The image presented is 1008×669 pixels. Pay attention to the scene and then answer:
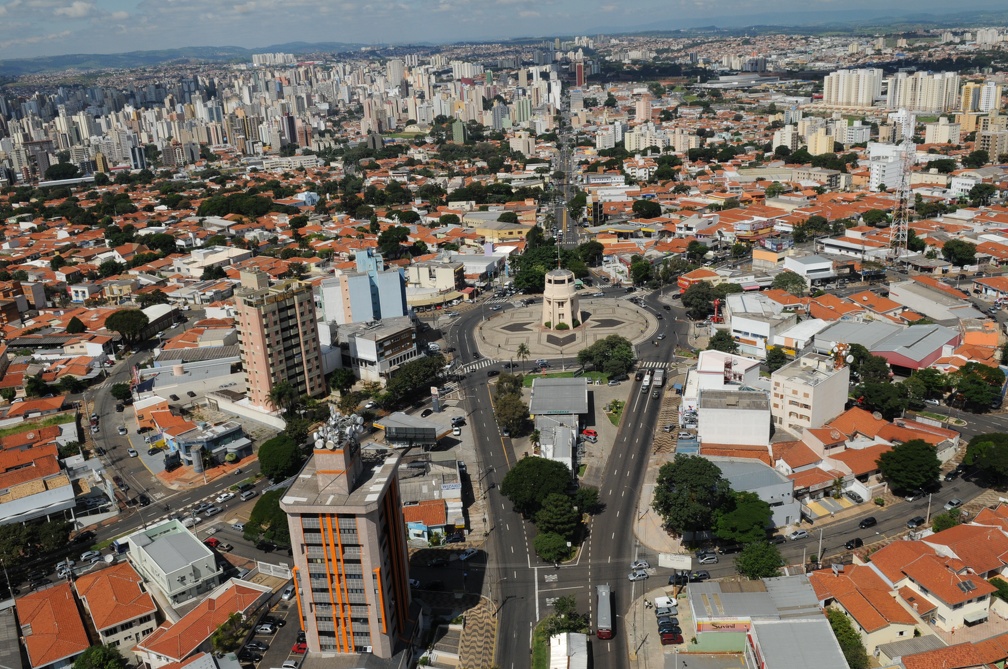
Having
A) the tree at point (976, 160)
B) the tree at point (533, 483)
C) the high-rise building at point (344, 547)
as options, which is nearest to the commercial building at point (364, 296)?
the tree at point (533, 483)

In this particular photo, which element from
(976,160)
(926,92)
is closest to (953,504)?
(976,160)

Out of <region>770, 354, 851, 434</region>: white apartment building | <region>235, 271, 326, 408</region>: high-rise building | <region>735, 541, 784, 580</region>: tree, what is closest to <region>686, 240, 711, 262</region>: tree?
<region>770, 354, 851, 434</region>: white apartment building

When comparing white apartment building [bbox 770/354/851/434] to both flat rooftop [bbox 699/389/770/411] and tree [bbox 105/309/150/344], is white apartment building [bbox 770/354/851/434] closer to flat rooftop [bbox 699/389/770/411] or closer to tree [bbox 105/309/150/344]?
flat rooftop [bbox 699/389/770/411]

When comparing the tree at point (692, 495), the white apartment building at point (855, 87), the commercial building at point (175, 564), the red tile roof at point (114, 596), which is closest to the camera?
the red tile roof at point (114, 596)

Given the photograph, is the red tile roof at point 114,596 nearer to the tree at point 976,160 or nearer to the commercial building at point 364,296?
the commercial building at point 364,296

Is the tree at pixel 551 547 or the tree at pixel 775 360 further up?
the tree at pixel 775 360

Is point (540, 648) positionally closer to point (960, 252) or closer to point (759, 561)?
point (759, 561)

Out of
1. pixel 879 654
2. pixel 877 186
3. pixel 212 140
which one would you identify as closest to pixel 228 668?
pixel 879 654
